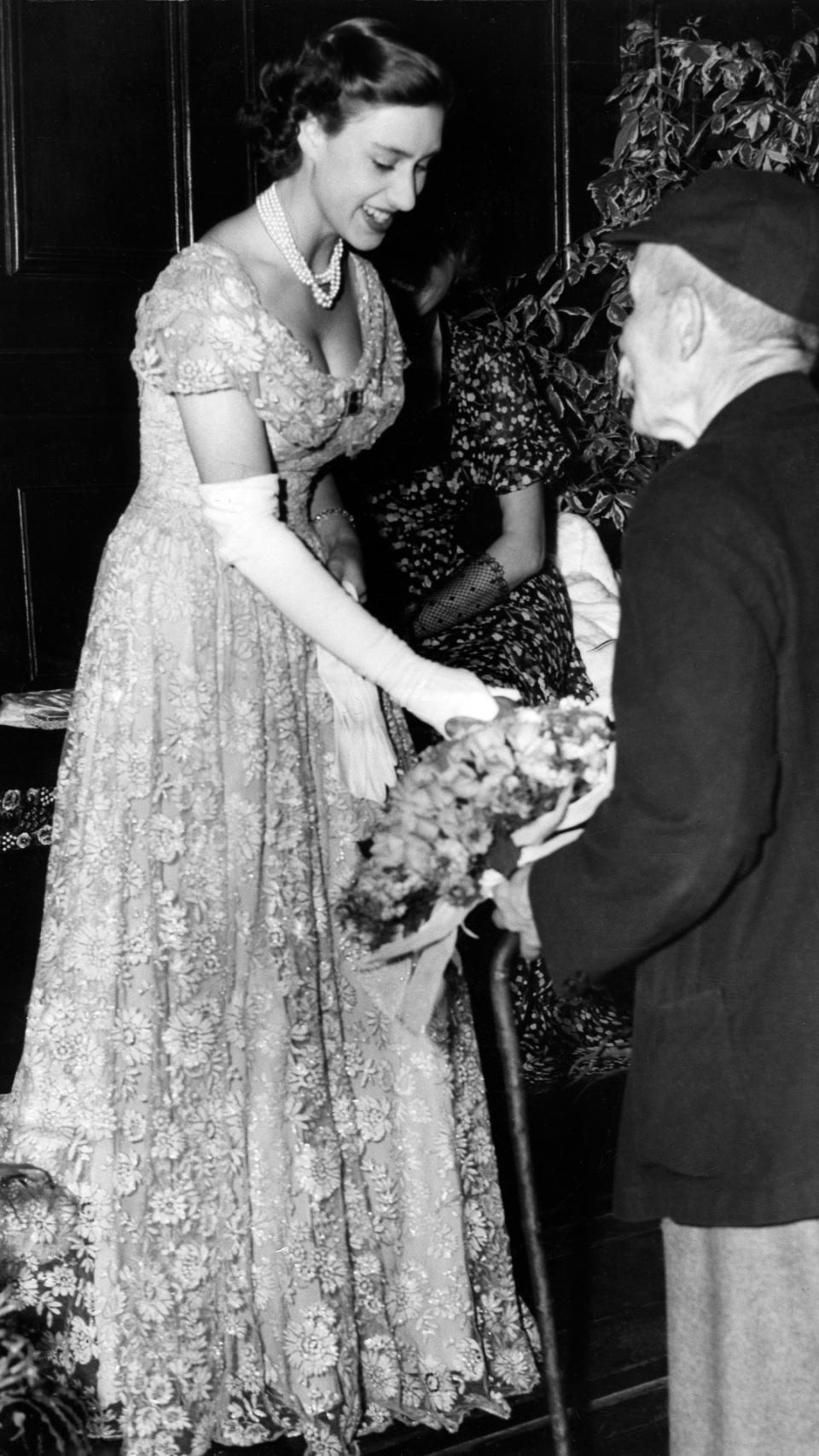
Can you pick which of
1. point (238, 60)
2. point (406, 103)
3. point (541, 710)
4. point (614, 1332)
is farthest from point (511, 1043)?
point (238, 60)

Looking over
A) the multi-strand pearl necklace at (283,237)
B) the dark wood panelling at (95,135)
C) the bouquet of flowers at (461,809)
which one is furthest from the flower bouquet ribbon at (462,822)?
the dark wood panelling at (95,135)

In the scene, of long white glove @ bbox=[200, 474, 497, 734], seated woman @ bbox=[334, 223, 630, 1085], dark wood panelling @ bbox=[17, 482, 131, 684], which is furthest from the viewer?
dark wood panelling @ bbox=[17, 482, 131, 684]

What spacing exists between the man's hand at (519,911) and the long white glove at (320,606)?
449 mm

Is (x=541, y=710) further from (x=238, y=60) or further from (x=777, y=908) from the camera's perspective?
(x=238, y=60)

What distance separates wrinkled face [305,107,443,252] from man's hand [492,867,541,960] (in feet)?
3.65

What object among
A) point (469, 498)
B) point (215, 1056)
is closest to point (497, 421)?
point (469, 498)

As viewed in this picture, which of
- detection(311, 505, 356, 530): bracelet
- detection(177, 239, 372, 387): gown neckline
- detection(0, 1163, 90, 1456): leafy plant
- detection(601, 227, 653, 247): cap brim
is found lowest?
detection(0, 1163, 90, 1456): leafy plant

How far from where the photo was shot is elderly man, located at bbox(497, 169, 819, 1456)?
1470mm

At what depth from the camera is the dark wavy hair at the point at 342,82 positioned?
91.4 inches

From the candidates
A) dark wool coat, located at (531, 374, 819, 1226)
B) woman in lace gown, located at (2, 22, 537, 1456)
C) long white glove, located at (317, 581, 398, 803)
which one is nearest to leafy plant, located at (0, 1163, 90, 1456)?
woman in lace gown, located at (2, 22, 537, 1456)

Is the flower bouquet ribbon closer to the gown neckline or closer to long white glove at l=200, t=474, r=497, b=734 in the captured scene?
long white glove at l=200, t=474, r=497, b=734

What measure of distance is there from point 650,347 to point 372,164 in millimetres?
925

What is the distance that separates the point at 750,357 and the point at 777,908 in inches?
20.4

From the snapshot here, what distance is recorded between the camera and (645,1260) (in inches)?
118
